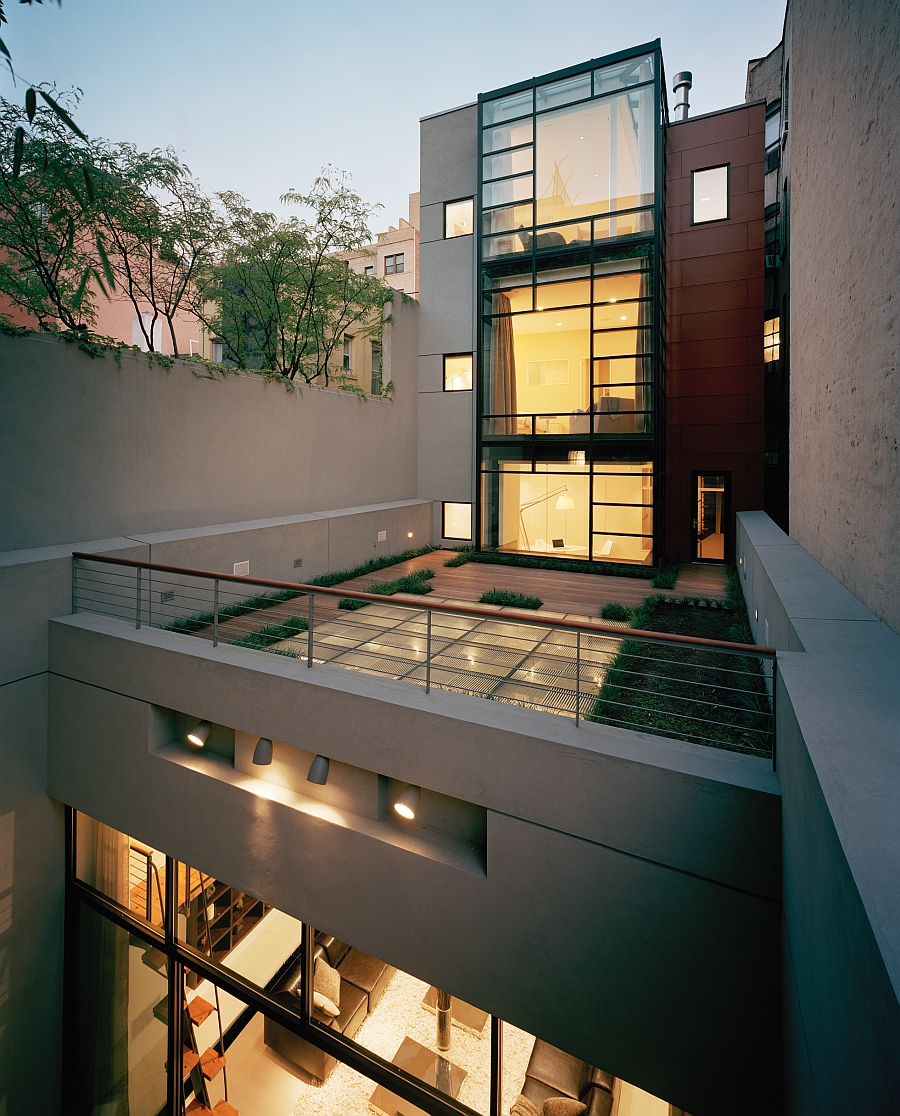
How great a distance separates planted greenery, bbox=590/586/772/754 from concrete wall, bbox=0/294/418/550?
629cm

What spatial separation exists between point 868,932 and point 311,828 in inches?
156

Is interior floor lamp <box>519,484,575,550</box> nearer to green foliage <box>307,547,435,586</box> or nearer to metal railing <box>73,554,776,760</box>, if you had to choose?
green foliage <box>307,547,435,586</box>

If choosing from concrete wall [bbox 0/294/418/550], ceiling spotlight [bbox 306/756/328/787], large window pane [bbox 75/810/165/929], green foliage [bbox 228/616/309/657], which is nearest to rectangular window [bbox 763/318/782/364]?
concrete wall [bbox 0/294/418/550]

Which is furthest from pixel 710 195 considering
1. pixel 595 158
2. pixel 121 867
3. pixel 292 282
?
pixel 121 867

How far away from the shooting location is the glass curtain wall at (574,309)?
1025cm

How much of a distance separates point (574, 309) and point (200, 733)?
9971 mm

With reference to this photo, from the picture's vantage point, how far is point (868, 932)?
4.27 feet

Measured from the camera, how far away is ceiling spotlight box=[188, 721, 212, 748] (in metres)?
5.07

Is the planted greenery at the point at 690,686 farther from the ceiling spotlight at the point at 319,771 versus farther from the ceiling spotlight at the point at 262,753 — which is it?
the ceiling spotlight at the point at 262,753

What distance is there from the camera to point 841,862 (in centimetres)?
158

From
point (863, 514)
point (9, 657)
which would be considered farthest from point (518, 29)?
point (9, 657)

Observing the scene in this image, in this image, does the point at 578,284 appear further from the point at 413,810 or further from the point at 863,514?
the point at 413,810

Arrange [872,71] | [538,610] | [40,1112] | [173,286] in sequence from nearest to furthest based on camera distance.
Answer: [872,71], [40,1112], [538,610], [173,286]

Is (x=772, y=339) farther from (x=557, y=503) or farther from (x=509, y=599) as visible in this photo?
(x=509, y=599)
